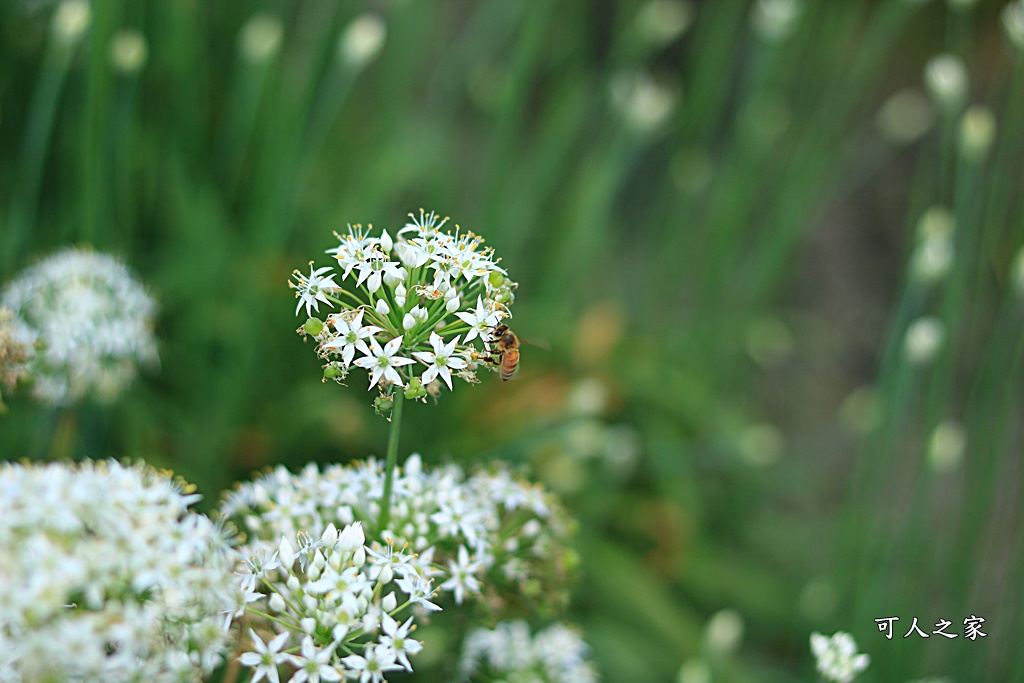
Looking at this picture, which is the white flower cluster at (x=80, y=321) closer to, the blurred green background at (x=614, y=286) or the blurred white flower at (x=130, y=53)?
the blurred green background at (x=614, y=286)

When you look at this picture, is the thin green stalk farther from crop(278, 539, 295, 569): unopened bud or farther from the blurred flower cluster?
crop(278, 539, 295, 569): unopened bud

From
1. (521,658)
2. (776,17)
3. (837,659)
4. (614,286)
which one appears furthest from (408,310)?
(614,286)

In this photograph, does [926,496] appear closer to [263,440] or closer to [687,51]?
[263,440]

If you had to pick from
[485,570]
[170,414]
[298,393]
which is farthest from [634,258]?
[485,570]

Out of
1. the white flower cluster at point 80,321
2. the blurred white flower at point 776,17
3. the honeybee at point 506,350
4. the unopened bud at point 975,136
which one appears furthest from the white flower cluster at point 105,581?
the blurred white flower at point 776,17

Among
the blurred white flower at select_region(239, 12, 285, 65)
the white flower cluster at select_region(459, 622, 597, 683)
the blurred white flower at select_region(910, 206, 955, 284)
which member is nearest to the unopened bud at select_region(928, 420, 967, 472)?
the blurred white flower at select_region(910, 206, 955, 284)

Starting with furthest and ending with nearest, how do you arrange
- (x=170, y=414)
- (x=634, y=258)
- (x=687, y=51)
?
(x=687, y=51), (x=634, y=258), (x=170, y=414)
